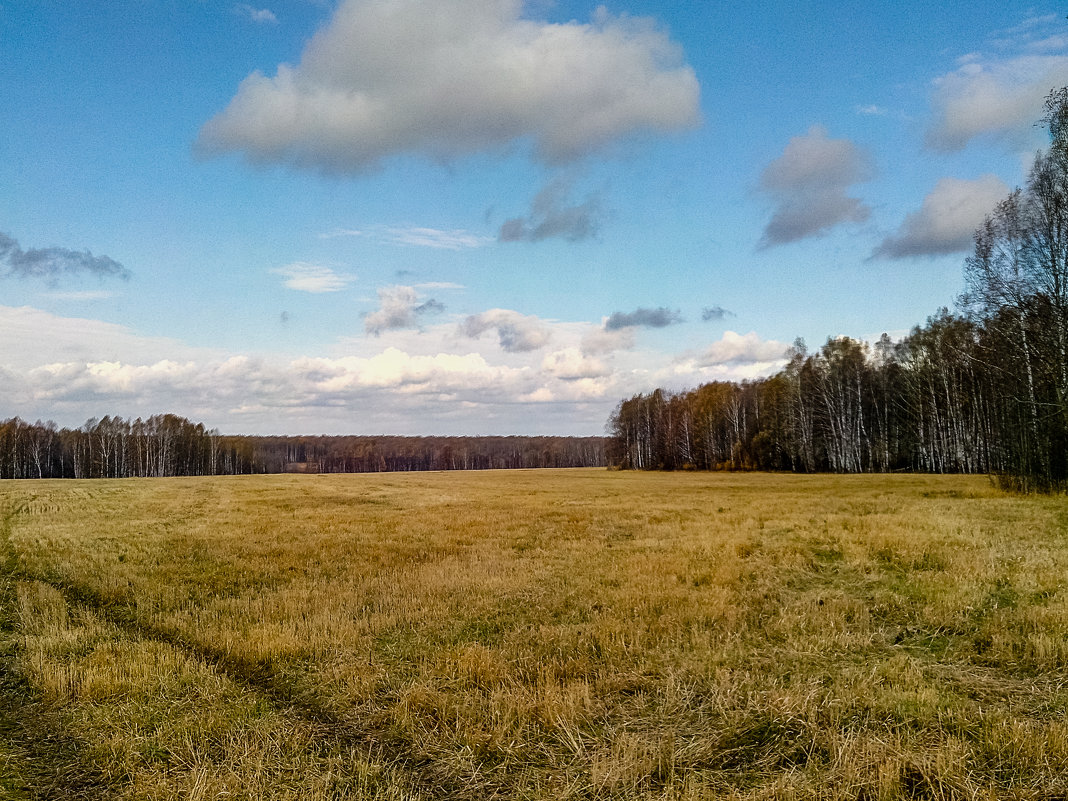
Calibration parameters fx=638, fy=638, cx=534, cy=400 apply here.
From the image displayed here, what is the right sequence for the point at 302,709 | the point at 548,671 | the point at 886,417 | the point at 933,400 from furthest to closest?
1. the point at 886,417
2. the point at 933,400
3. the point at 548,671
4. the point at 302,709

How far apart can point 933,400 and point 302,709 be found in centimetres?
6069

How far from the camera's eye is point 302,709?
728cm

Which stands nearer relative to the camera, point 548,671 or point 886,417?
point 548,671

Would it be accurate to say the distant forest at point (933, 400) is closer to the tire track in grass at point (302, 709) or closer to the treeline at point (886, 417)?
the treeline at point (886, 417)

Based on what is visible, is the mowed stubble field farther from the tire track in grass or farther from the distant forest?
the distant forest

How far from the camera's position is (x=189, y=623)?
10945mm

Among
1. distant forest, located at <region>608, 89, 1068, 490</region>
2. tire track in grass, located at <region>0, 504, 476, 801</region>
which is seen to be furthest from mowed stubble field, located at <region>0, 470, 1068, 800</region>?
distant forest, located at <region>608, 89, 1068, 490</region>

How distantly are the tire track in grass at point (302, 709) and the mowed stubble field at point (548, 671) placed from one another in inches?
A: 1.6

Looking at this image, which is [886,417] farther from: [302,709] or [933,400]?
[302,709]

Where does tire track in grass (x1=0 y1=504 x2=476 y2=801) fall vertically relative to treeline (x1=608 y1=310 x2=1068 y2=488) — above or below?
below

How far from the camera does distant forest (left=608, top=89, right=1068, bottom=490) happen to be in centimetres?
2797

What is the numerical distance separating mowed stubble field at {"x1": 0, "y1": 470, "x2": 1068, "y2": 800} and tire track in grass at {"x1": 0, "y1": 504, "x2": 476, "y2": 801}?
40mm

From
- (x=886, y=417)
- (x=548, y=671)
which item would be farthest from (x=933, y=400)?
(x=548, y=671)

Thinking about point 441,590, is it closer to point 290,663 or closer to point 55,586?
point 290,663
